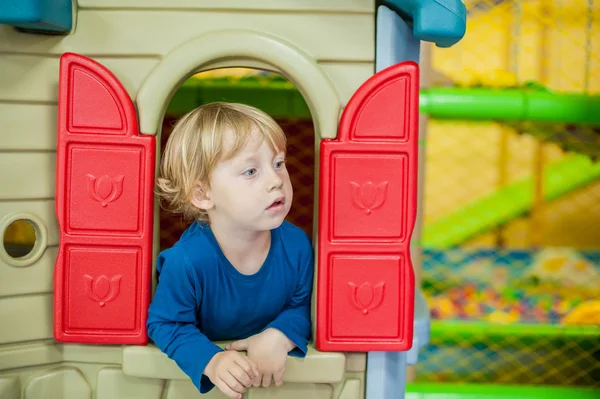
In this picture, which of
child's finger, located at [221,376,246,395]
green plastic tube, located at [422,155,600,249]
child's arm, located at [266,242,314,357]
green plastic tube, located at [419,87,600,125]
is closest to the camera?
child's finger, located at [221,376,246,395]

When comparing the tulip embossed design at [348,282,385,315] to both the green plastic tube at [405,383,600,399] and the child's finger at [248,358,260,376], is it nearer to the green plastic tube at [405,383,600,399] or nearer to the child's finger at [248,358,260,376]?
the child's finger at [248,358,260,376]

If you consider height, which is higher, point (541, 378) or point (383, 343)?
point (383, 343)

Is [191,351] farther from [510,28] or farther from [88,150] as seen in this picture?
[510,28]

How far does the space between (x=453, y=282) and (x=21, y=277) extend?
2645 millimetres

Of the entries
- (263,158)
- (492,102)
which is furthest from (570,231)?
(263,158)

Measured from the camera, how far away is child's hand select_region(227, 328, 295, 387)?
1.12 metres

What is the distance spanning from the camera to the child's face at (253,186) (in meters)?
1.09

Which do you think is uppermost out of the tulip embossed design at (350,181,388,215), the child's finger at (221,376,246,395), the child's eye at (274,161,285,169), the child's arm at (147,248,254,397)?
the child's eye at (274,161,285,169)

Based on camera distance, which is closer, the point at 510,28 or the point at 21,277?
the point at 21,277

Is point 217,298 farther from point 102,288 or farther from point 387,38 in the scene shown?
point 387,38

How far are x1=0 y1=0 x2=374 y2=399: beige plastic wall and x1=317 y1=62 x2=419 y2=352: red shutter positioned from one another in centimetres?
4

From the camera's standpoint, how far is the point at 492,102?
1.89 metres

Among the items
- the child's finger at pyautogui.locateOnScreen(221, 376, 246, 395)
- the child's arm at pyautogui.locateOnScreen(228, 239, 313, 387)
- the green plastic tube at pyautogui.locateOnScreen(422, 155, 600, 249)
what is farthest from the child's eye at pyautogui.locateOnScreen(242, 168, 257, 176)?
the green plastic tube at pyautogui.locateOnScreen(422, 155, 600, 249)

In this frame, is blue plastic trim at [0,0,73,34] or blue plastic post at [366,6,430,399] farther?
blue plastic post at [366,6,430,399]
